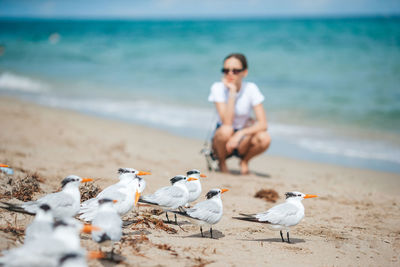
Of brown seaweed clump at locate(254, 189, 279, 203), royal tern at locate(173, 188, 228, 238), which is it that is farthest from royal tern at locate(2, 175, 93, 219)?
brown seaweed clump at locate(254, 189, 279, 203)

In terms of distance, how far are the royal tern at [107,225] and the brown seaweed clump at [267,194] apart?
9.05 ft

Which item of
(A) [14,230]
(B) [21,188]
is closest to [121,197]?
(A) [14,230]

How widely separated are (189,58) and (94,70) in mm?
4917

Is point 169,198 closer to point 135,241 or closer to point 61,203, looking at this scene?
point 135,241

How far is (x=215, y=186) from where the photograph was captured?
18.7 ft

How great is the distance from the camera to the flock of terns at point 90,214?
231 cm

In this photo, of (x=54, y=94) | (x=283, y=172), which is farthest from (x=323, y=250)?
(x=54, y=94)

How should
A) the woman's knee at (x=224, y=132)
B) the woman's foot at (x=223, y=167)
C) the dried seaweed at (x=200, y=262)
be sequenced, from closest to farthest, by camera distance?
the dried seaweed at (x=200, y=262) < the woman's knee at (x=224, y=132) < the woman's foot at (x=223, y=167)

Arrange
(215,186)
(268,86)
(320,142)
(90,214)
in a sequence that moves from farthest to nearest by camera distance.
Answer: (268,86) < (320,142) < (215,186) < (90,214)

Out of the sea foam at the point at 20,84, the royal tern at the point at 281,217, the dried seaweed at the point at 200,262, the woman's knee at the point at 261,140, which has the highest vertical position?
the sea foam at the point at 20,84

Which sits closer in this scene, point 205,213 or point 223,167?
point 205,213

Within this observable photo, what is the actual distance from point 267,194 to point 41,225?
3.36 metres

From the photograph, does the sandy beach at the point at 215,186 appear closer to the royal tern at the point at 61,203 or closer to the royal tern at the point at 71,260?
the royal tern at the point at 61,203

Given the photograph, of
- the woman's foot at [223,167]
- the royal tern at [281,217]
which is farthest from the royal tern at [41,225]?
the woman's foot at [223,167]
